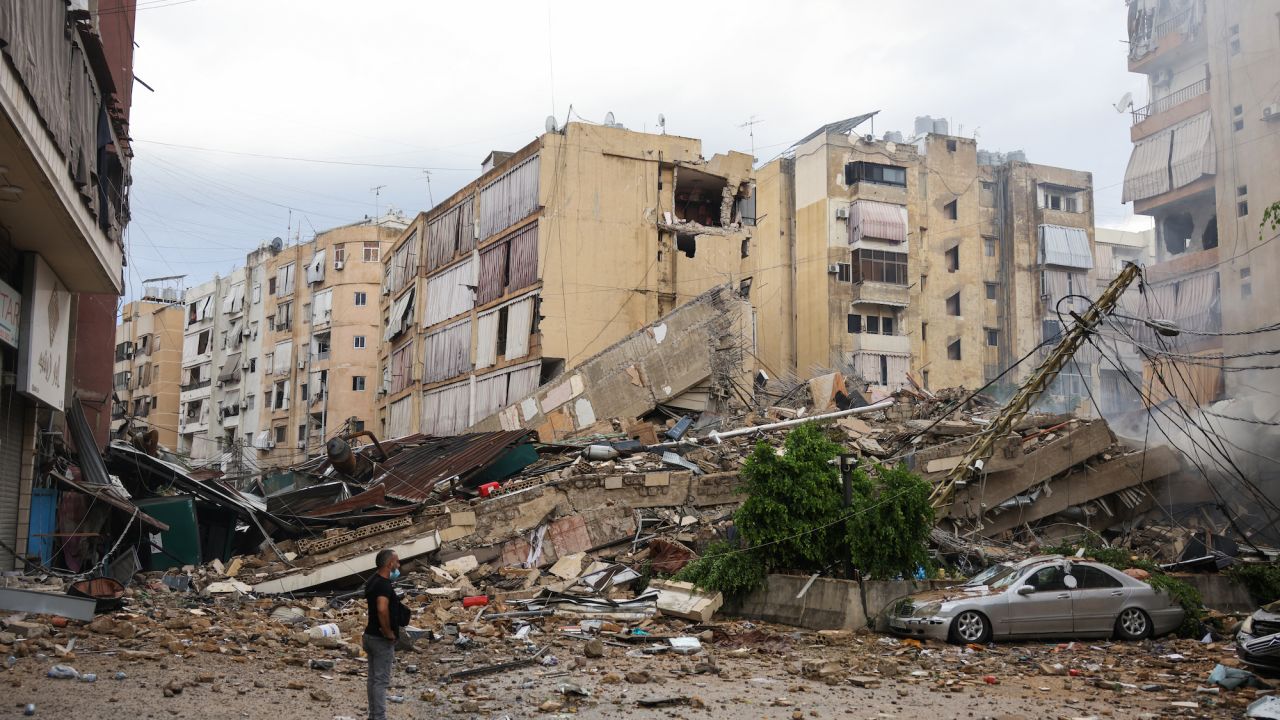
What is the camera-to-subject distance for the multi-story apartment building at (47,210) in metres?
11.0

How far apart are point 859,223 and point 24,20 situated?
42.0 m

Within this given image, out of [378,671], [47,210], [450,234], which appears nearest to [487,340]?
[450,234]

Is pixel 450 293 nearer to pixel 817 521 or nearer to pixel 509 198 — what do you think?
pixel 509 198

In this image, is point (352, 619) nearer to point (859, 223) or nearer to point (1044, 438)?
point (1044, 438)

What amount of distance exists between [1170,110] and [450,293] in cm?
2899

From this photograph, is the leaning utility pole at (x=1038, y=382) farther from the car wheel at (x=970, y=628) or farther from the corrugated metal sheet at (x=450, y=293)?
the corrugated metal sheet at (x=450, y=293)

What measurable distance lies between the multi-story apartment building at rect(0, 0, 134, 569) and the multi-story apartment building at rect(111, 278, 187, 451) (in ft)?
197

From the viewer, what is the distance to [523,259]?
34.9 meters

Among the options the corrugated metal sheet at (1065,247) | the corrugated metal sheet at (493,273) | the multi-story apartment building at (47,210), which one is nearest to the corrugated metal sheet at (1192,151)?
the corrugated metal sheet at (1065,247)

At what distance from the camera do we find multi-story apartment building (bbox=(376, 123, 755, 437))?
33.9 metres

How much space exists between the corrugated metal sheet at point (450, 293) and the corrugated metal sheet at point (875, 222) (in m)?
19.8

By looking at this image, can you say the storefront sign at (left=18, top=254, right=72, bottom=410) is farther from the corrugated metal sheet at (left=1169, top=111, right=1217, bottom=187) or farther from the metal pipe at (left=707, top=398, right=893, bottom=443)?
the corrugated metal sheet at (left=1169, top=111, right=1217, bottom=187)

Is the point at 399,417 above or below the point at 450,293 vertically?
below

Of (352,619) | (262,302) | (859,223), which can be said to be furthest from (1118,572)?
(262,302)
